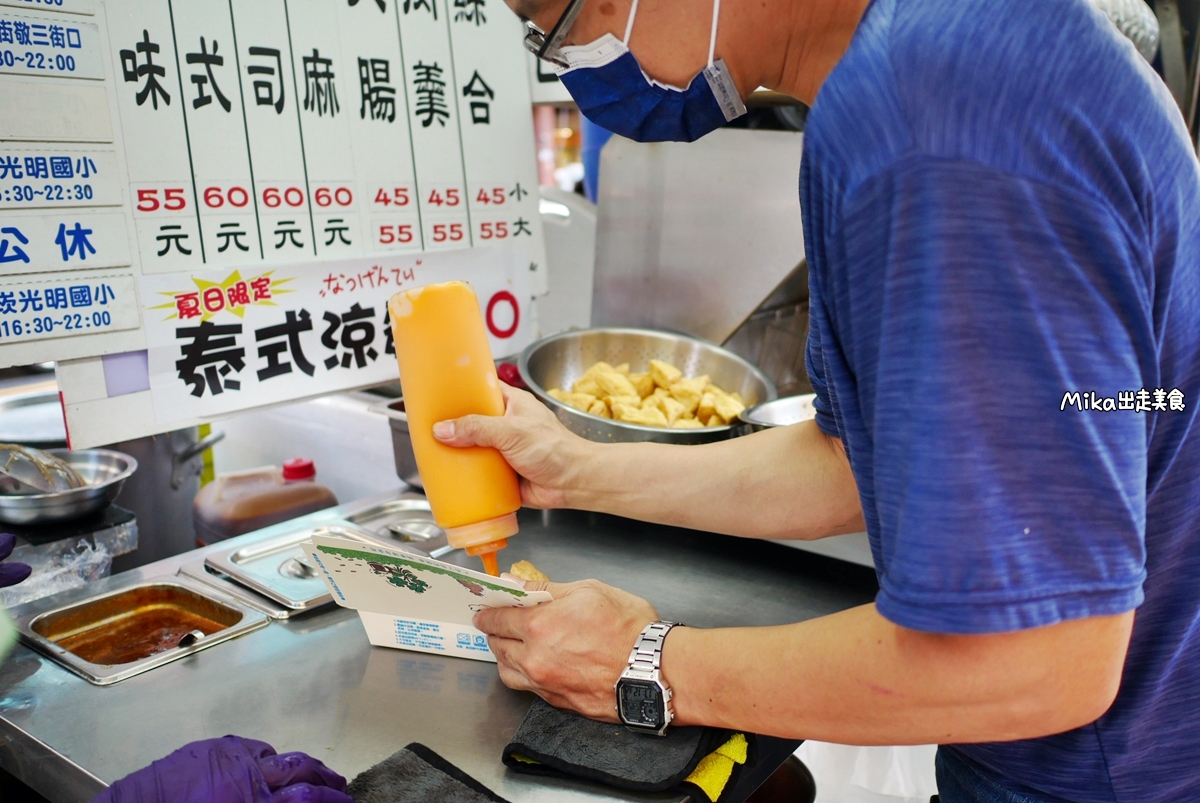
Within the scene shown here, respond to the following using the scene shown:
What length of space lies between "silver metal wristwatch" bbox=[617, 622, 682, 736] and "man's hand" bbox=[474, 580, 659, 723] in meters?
0.02

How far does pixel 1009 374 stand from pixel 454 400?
0.78 metres

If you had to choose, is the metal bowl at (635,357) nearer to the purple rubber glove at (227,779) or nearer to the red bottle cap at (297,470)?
the red bottle cap at (297,470)

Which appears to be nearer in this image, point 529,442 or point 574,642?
point 574,642

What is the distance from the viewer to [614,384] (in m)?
2.07

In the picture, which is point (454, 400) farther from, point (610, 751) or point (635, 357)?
point (635, 357)

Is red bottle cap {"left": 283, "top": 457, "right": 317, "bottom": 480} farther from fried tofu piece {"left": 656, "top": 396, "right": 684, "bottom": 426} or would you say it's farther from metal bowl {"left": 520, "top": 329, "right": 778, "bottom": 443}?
fried tofu piece {"left": 656, "top": 396, "right": 684, "bottom": 426}

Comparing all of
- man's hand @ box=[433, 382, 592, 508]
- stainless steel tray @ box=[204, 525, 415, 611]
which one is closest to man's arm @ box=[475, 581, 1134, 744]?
man's hand @ box=[433, 382, 592, 508]

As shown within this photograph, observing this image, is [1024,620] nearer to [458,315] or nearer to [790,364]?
[458,315]

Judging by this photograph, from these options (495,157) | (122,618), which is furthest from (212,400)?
(495,157)

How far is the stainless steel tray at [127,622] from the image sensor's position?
1.33 metres

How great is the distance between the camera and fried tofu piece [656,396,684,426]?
1979 millimetres

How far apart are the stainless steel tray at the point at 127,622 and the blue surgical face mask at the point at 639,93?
38.6 inches

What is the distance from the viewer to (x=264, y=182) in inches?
67.2

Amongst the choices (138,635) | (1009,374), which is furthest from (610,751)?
(138,635)
